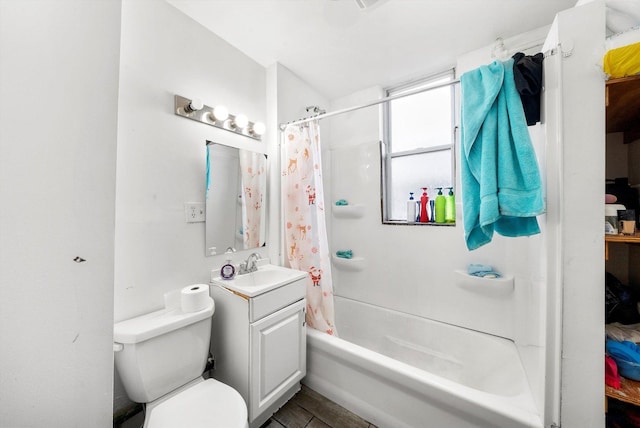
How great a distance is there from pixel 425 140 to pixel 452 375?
193 centimetres

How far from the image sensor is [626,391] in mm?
889

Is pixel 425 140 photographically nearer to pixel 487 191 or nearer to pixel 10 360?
pixel 487 191

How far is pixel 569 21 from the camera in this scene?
0.94 m

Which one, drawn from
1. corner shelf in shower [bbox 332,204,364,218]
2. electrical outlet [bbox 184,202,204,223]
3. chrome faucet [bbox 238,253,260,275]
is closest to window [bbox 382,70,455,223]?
corner shelf in shower [bbox 332,204,364,218]

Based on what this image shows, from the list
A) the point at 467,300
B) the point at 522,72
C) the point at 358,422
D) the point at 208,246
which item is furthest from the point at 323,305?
the point at 522,72

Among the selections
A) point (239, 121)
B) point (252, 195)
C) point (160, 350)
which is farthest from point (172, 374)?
point (239, 121)

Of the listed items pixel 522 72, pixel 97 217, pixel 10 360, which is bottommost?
pixel 10 360

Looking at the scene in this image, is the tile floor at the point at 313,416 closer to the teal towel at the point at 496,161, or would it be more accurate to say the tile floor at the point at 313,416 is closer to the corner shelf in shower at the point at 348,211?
the teal towel at the point at 496,161

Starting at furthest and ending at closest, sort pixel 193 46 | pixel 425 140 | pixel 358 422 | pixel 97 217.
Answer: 1. pixel 425 140
2. pixel 193 46
3. pixel 358 422
4. pixel 97 217

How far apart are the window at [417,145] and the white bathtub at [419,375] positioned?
102cm

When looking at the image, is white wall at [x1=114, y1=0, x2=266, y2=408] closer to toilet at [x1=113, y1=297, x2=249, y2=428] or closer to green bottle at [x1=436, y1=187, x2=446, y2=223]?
toilet at [x1=113, y1=297, x2=249, y2=428]

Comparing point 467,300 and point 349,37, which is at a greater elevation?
point 349,37

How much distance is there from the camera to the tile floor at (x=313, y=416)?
55.4 inches

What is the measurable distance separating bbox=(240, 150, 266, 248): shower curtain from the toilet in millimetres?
679
